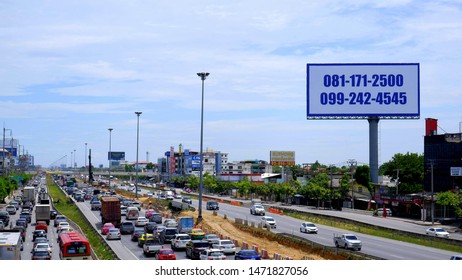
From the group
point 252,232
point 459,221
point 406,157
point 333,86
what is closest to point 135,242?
point 252,232

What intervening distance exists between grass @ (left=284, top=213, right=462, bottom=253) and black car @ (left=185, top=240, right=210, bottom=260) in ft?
70.2

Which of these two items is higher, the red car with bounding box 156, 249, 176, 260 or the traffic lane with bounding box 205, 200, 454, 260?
the red car with bounding box 156, 249, 176, 260

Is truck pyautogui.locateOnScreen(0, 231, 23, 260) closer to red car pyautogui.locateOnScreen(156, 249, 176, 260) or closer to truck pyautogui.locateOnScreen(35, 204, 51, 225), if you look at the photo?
red car pyautogui.locateOnScreen(156, 249, 176, 260)

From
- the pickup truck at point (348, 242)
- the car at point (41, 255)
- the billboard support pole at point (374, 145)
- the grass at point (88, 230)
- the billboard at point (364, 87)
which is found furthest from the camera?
the billboard support pole at point (374, 145)

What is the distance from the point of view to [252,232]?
60750 millimetres

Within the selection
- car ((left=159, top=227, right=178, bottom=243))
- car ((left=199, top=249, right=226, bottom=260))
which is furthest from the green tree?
car ((left=199, top=249, right=226, bottom=260))

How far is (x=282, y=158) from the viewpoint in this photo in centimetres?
16850

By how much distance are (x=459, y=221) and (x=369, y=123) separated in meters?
20.1

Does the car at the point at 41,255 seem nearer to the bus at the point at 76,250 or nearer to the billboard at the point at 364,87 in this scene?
the bus at the point at 76,250

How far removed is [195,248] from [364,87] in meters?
17.7

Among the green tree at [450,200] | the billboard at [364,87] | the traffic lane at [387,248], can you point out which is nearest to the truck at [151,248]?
the traffic lane at [387,248]

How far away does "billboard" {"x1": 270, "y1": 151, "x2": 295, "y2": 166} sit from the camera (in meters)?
167

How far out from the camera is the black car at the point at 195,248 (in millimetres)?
40312

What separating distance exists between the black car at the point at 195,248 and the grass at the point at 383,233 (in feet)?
70.2
